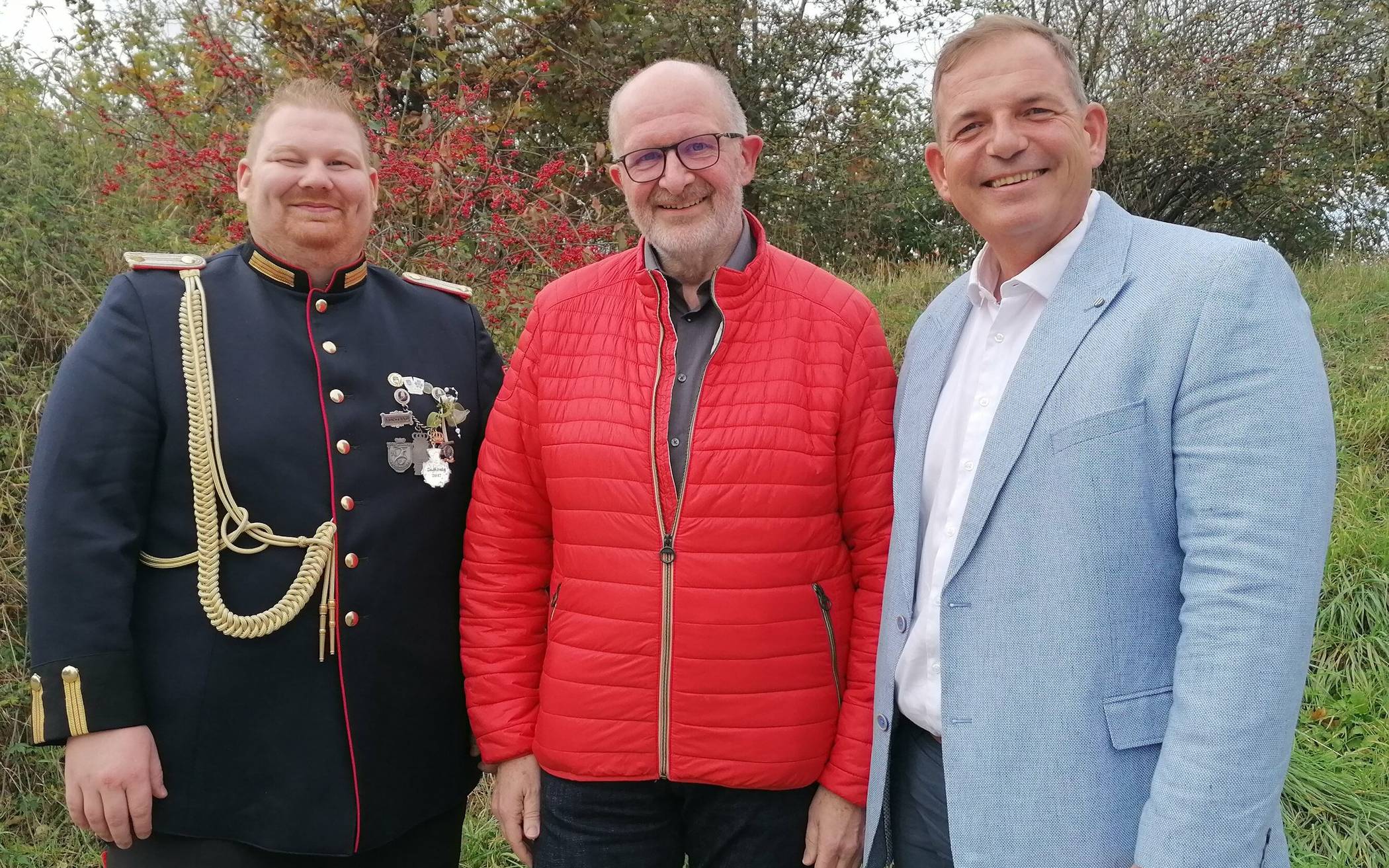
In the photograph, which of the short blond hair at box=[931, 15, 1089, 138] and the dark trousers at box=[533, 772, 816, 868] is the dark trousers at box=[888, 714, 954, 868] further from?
the short blond hair at box=[931, 15, 1089, 138]

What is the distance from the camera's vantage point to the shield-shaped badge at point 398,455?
215 cm

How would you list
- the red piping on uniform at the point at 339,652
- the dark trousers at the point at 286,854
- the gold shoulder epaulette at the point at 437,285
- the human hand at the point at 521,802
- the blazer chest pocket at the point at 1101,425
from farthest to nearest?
the gold shoulder epaulette at the point at 437,285 → the human hand at the point at 521,802 → the red piping on uniform at the point at 339,652 → the dark trousers at the point at 286,854 → the blazer chest pocket at the point at 1101,425

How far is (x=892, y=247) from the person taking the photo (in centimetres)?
962

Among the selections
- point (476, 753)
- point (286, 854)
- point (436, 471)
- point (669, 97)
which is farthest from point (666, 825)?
point (669, 97)

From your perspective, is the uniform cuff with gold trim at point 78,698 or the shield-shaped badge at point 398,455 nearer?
the uniform cuff with gold trim at point 78,698

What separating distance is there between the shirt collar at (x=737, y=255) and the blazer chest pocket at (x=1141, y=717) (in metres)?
1.19

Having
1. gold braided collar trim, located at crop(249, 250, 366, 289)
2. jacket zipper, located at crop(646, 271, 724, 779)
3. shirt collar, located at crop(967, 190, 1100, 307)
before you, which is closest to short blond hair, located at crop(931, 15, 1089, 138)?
shirt collar, located at crop(967, 190, 1100, 307)

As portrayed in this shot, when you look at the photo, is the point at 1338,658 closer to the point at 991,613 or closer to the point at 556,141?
the point at 991,613

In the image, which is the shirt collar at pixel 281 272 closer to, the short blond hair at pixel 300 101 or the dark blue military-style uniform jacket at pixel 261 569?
the dark blue military-style uniform jacket at pixel 261 569

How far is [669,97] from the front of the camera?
2193mm

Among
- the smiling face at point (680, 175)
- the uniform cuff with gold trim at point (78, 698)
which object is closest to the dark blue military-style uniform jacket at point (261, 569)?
the uniform cuff with gold trim at point (78, 698)

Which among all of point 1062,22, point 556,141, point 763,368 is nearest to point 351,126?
point 763,368

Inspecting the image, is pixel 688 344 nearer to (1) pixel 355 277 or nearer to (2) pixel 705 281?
(2) pixel 705 281

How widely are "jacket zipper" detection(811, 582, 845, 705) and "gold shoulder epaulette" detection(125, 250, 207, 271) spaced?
5.00 ft
